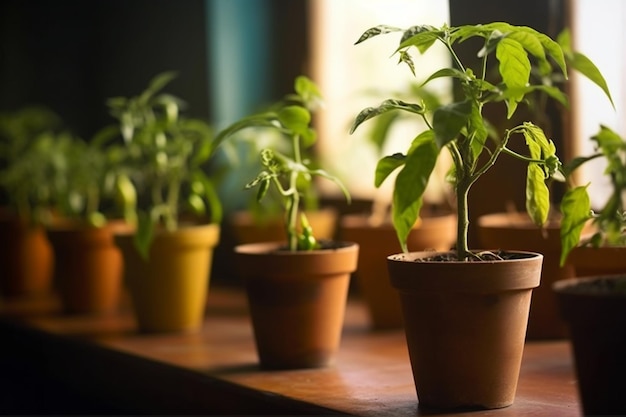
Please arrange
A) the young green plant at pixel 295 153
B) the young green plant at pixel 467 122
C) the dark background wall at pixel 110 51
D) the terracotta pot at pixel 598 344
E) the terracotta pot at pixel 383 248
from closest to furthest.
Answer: the terracotta pot at pixel 598 344 → the young green plant at pixel 467 122 → the young green plant at pixel 295 153 → the terracotta pot at pixel 383 248 → the dark background wall at pixel 110 51

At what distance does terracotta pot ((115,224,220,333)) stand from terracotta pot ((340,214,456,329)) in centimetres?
31

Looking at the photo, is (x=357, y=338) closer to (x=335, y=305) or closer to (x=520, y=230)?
(x=335, y=305)

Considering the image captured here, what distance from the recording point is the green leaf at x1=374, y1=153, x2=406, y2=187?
48.0 inches

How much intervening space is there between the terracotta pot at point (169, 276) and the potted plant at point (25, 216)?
0.64 meters

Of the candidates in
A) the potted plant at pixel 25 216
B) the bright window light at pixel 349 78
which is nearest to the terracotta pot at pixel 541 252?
the bright window light at pixel 349 78

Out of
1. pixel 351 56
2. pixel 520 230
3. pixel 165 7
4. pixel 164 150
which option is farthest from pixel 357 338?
pixel 165 7

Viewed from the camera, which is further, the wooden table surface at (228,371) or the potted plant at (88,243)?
the potted plant at (88,243)

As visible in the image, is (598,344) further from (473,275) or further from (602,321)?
(473,275)

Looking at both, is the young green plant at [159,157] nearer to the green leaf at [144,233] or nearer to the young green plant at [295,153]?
the green leaf at [144,233]

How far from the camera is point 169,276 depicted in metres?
1.92

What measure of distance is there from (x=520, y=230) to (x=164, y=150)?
2.36 feet

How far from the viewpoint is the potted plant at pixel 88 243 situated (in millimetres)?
2195

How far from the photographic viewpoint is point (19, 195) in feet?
8.43

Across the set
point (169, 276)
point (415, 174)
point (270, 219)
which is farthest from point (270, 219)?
point (415, 174)
